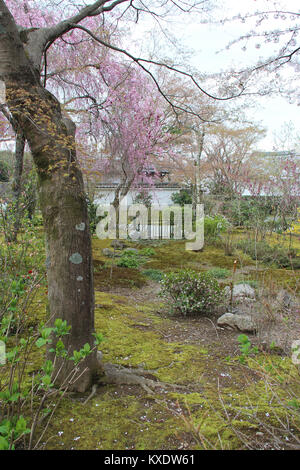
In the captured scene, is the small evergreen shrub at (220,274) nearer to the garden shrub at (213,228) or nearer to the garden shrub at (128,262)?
the garden shrub at (128,262)

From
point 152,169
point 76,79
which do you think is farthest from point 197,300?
point 152,169

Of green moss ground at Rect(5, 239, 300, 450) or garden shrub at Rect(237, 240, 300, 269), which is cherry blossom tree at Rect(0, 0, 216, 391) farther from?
garden shrub at Rect(237, 240, 300, 269)

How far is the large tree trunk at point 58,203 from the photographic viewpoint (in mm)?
2023

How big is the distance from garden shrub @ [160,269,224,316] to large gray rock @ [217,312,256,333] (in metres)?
0.40

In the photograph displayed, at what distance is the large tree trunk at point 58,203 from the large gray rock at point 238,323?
1993mm

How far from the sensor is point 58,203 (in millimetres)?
2045

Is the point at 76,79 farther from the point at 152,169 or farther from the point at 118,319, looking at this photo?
the point at 118,319

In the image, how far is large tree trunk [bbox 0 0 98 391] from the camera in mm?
2023

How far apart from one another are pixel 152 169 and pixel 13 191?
28.5 ft

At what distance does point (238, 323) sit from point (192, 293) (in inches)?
29.0

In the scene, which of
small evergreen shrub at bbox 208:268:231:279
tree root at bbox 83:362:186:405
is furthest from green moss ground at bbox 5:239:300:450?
small evergreen shrub at bbox 208:268:231:279

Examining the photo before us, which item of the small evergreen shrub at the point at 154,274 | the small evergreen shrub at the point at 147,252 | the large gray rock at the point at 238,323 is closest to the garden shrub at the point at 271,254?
the small evergreen shrub at the point at 154,274

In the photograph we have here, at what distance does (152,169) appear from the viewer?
11789 mm

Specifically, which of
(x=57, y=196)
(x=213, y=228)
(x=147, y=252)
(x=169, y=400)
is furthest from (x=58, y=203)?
(x=213, y=228)
